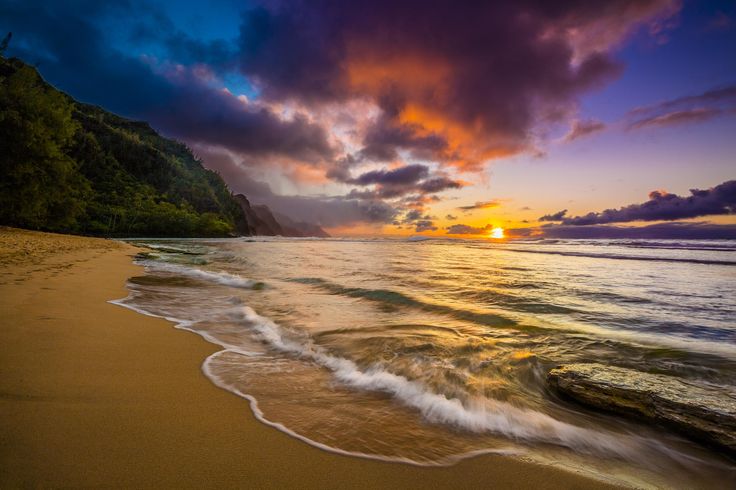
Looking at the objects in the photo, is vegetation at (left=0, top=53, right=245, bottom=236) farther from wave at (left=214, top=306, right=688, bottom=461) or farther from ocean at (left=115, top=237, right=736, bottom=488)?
wave at (left=214, top=306, right=688, bottom=461)

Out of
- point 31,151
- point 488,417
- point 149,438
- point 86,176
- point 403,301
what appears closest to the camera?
point 149,438

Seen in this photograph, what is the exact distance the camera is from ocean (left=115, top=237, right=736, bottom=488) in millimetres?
2650

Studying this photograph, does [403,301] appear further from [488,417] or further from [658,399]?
[658,399]

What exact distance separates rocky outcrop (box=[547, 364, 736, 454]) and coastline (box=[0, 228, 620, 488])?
1.50 m

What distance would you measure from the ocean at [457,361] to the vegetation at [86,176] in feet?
82.2

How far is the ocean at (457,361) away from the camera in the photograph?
104 inches

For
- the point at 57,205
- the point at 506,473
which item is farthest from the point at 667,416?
the point at 57,205

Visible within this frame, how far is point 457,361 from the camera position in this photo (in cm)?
462

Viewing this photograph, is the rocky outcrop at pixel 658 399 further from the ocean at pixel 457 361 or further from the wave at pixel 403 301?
the wave at pixel 403 301

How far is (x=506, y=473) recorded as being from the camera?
2.28m

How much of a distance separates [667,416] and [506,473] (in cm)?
204

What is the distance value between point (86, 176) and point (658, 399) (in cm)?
11521

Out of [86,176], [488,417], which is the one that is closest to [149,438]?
[488,417]

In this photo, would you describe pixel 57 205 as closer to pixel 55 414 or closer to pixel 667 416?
pixel 55 414
